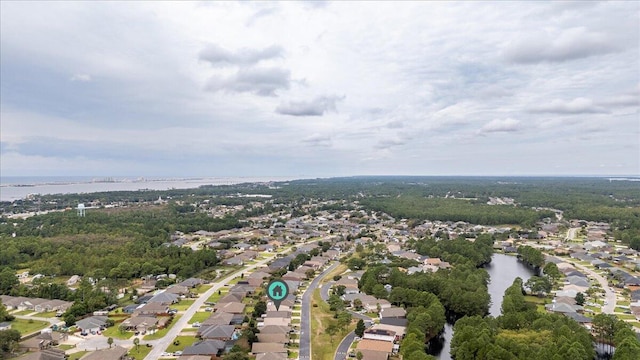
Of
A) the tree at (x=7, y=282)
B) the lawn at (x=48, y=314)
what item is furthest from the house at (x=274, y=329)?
the tree at (x=7, y=282)

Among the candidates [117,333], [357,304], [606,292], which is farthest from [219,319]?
[606,292]

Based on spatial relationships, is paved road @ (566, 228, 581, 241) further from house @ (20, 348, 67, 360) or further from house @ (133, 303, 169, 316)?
house @ (20, 348, 67, 360)

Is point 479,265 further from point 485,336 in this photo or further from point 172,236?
point 172,236

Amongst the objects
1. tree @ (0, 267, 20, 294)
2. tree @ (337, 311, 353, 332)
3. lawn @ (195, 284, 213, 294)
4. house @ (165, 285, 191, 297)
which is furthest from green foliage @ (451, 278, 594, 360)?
tree @ (0, 267, 20, 294)

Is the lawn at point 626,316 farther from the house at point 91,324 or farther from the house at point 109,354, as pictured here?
the house at point 91,324

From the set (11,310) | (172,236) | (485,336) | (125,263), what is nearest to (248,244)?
(172,236)

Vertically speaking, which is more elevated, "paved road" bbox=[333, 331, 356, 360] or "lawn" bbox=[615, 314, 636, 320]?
"paved road" bbox=[333, 331, 356, 360]
